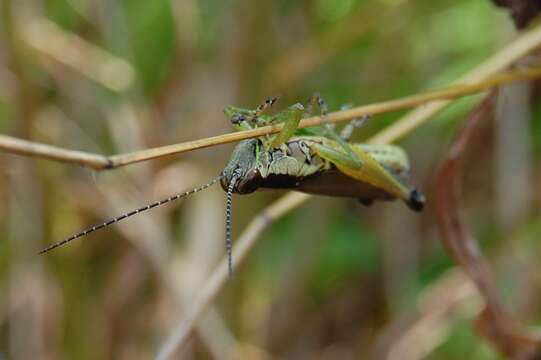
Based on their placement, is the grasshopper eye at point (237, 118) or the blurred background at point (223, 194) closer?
the grasshopper eye at point (237, 118)

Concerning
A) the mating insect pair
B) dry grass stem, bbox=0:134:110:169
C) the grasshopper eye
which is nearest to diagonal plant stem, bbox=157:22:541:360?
the mating insect pair

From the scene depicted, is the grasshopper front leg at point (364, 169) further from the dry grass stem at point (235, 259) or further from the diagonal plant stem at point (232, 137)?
the dry grass stem at point (235, 259)

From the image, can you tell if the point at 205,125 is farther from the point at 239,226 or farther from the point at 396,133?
the point at 396,133

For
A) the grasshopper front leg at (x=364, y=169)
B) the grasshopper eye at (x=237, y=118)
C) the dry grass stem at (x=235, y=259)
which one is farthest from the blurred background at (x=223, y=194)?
the grasshopper eye at (x=237, y=118)

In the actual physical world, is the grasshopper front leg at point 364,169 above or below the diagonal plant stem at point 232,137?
below

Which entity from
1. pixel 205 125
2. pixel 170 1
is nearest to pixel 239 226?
pixel 205 125

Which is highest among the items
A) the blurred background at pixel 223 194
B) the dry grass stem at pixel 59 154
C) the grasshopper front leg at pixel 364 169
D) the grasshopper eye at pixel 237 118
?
the grasshopper eye at pixel 237 118

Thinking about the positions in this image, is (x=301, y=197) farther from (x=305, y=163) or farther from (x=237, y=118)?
(x=237, y=118)

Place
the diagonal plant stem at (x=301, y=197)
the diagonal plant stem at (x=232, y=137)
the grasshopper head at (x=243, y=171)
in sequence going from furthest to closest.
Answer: the diagonal plant stem at (x=301, y=197)
the grasshopper head at (x=243, y=171)
the diagonal plant stem at (x=232, y=137)
